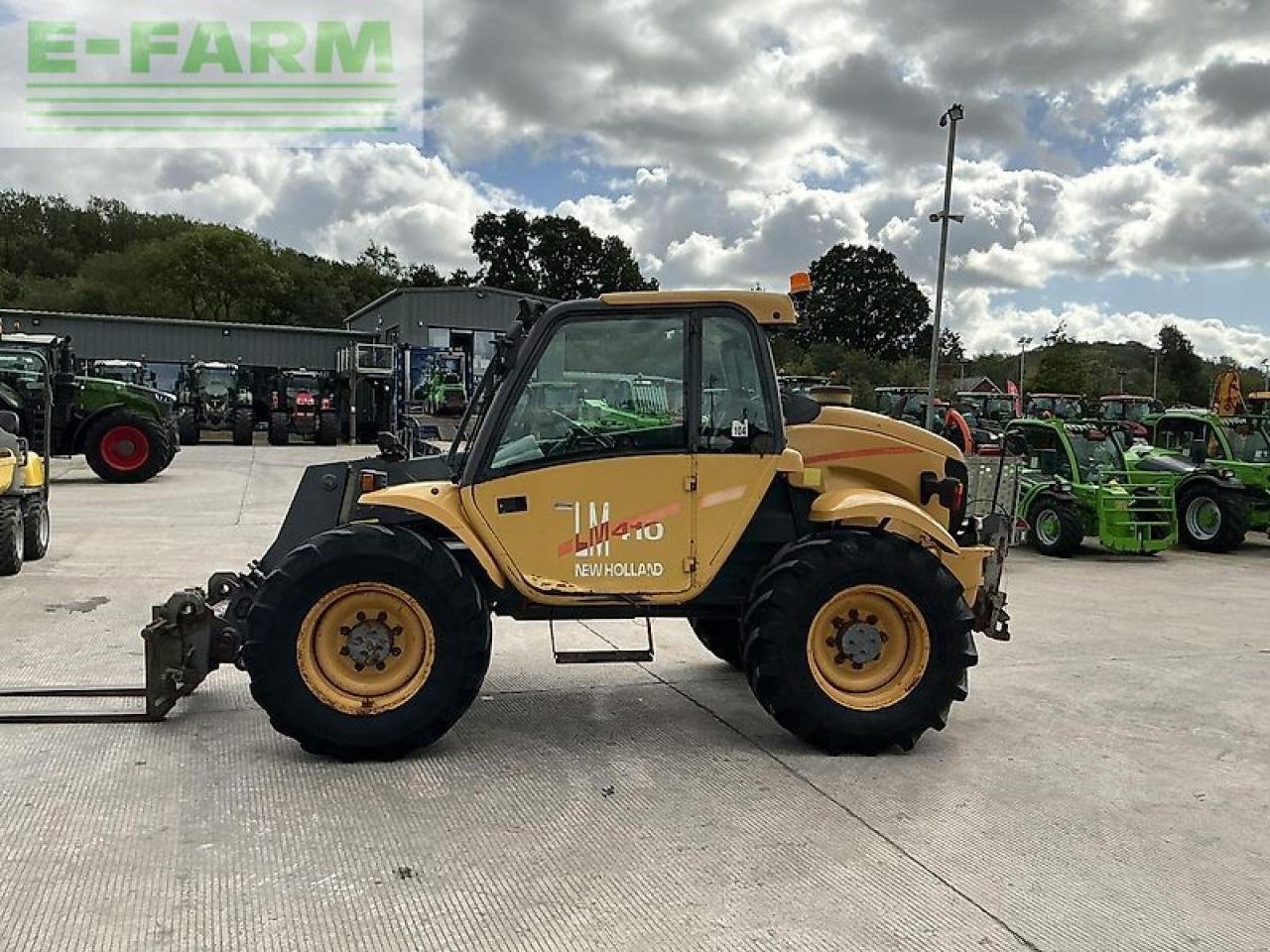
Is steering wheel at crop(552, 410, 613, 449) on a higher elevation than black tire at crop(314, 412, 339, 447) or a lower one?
higher

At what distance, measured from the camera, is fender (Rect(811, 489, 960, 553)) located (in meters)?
4.84

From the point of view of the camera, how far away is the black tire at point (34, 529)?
929cm

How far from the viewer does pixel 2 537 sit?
27.6 ft

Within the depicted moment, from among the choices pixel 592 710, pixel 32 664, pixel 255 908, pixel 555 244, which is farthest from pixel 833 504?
pixel 555 244

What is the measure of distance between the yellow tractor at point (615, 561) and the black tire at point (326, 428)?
78.2 ft

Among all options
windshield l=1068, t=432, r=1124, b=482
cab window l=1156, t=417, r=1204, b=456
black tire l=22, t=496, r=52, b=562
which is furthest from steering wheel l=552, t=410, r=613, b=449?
cab window l=1156, t=417, r=1204, b=456

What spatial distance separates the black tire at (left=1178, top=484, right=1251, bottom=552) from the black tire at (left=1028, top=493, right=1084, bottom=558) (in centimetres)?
207

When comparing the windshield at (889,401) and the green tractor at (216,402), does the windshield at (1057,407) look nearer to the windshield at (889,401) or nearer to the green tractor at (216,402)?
the windshield at (889,401)

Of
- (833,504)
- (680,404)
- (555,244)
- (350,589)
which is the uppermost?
(555,244)

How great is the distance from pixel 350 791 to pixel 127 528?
8538 mm

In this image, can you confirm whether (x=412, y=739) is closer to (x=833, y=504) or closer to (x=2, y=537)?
(x=833, y=504)

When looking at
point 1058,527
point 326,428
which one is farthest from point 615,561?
point 326,428

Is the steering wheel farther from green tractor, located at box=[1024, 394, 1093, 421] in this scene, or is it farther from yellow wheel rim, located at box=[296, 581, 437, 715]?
green tractor, located at box=[1024, 394, 1093, 421]

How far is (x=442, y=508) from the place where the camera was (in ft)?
15.3
